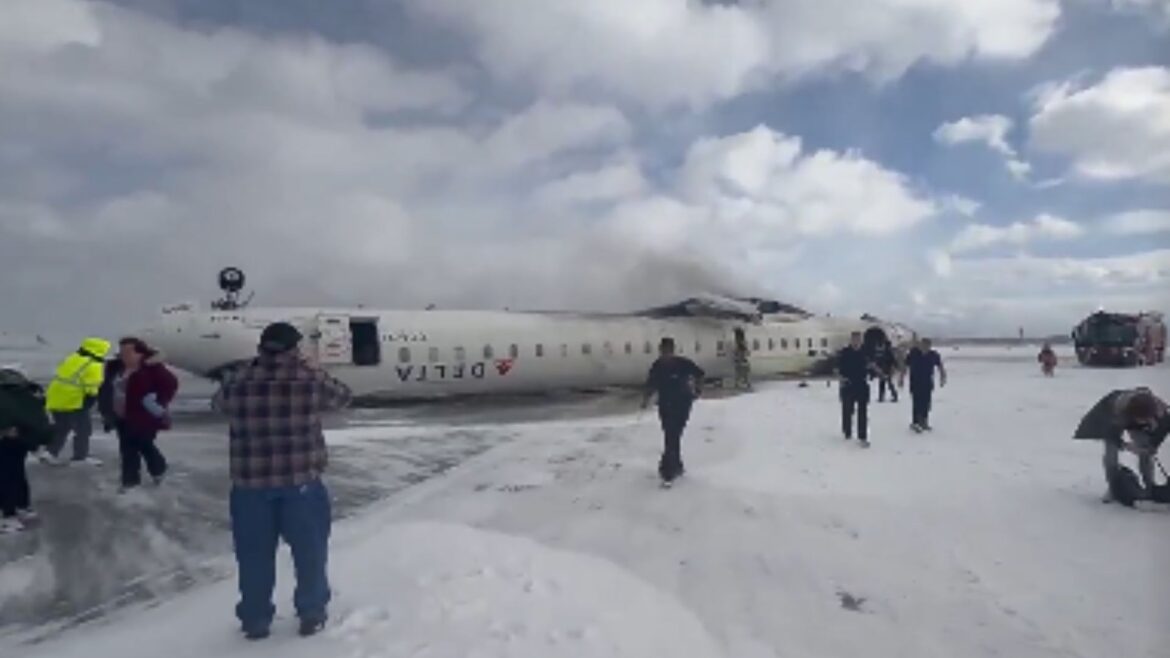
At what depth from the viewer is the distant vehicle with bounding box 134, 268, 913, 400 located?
23016 mm

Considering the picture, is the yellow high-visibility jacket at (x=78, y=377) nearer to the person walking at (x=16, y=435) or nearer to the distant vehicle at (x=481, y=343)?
the person walking at (x=16, y=435)

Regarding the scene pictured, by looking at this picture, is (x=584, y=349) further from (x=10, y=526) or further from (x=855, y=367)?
(x=10, y=526)

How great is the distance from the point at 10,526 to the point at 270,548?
4.80 meters

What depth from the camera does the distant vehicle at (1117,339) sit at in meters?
38.5

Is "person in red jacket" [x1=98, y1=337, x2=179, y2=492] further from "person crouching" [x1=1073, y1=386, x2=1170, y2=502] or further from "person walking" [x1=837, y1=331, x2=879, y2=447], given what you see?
"person crouching" [x1=1073, y1=386, x2=1170, y2=502]

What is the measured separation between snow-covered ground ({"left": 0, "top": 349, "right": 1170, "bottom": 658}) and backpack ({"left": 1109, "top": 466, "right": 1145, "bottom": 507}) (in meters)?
0.15

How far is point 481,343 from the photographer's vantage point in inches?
1002

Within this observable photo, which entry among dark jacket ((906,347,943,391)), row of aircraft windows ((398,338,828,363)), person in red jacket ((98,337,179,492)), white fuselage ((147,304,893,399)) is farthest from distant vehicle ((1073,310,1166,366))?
person in red jacket ((98,337,179,492))

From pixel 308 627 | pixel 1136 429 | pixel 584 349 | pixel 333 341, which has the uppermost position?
pixel 333 341

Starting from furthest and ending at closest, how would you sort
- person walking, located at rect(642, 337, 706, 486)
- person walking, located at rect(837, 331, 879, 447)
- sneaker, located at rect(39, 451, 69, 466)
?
person walking, located at rect(837, 331, 879, 447) → sneaker, located at rect(39, 451, 69, 466) → person walking, located at rect(642, 337, 706, 486)

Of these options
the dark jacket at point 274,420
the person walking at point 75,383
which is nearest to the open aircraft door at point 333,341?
the person walking at point 75,383

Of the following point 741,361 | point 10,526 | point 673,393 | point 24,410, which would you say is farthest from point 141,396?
point 741,361

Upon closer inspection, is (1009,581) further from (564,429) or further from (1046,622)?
(564,429)

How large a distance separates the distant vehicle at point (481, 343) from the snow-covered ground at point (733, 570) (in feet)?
44.3
